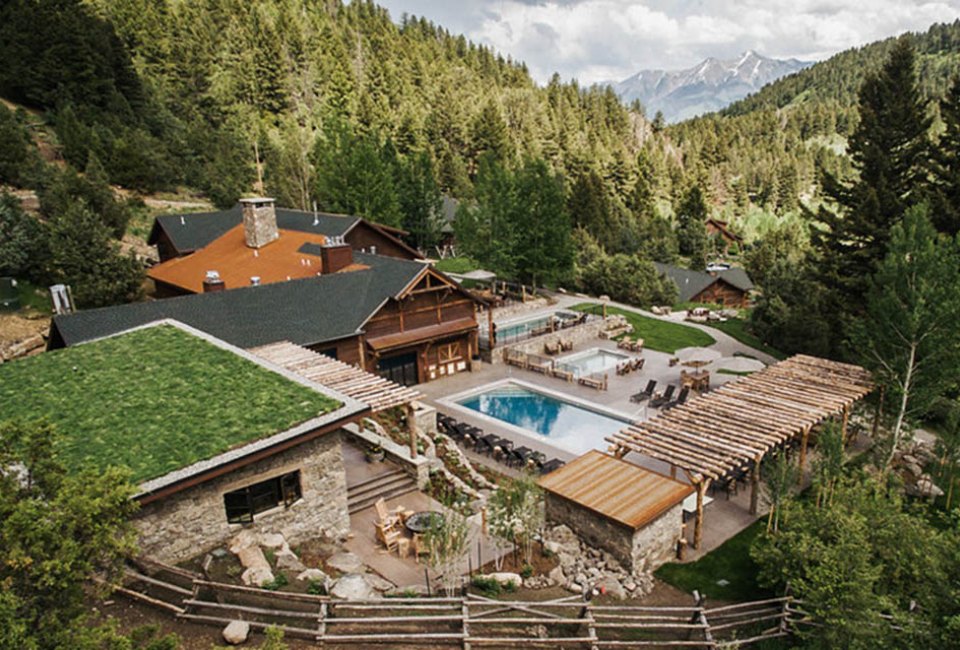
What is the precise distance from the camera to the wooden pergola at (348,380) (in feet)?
47.0

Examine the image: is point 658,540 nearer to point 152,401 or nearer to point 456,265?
point 152,401

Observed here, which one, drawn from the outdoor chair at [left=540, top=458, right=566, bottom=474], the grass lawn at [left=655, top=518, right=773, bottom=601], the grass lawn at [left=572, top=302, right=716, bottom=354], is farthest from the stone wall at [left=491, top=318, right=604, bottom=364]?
the grass lawn at [left=655, top=518, right=773, bottom=601]

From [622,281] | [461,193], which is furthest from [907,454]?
[461,193]

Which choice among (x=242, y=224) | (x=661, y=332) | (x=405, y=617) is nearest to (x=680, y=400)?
(x=661, y=332)

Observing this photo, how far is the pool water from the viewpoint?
19.8m

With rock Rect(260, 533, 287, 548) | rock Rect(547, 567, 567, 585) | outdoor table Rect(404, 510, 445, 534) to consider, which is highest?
rock Rect(260, 533, 287, 548)

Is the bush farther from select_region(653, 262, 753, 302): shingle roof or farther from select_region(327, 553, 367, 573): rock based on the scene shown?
select_region(653, 262, 753, 302): shingle roof

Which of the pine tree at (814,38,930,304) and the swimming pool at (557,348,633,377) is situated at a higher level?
the pine tree at (814,38,930,304)

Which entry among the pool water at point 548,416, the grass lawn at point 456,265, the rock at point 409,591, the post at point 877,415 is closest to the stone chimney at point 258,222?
the grass lawn at point 456,265

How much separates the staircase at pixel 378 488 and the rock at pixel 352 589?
395 cm

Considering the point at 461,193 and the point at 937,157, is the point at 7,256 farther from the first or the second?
the point at 461,193

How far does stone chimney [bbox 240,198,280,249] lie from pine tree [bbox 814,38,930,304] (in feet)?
90.8

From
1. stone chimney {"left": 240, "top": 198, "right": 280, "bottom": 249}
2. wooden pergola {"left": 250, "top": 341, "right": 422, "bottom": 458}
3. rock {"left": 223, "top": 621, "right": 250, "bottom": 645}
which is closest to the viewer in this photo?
rock {"left": 223, "top": 621, "right": 250, "bottom": 645}

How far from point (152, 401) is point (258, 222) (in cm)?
2044
